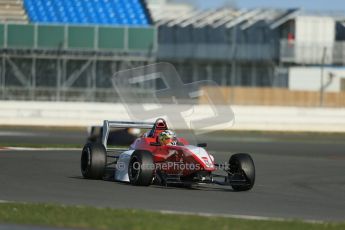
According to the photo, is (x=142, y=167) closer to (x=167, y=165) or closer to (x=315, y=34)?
(x=167, y=165)

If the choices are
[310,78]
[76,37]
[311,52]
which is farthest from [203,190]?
[311,52]

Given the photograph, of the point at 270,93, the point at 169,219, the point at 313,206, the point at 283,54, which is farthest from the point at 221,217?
the point at 283,54

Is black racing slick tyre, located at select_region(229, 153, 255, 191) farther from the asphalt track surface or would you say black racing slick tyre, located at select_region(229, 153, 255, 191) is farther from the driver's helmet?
the driver's helmet

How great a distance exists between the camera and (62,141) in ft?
96.2

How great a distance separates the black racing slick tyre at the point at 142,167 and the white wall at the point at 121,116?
1945 centimetres

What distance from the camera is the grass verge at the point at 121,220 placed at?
9.87 meters

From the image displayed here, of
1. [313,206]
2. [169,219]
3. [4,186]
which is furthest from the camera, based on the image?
[4,186]

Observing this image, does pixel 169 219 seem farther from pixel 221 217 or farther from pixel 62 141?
pixel 62 141

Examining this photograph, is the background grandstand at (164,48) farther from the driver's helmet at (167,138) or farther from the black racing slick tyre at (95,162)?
the driver's helmet at (167,138)

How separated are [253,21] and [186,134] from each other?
22.3 m

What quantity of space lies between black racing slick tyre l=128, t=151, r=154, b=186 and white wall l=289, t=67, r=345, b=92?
39.0 metres

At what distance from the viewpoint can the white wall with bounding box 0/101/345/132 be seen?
3553cm

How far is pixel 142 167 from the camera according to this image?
1442cm

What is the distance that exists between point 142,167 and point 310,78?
1580 inches
